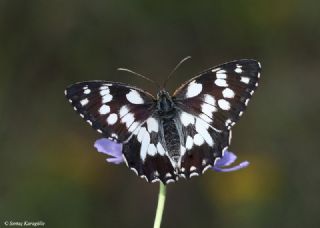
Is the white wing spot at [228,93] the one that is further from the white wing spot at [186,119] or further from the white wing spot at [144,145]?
the white wing spot at [144,145]

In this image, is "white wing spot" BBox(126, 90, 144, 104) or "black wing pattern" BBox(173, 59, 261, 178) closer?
"black wing pattern" BBox(173, 59, 261, 178)

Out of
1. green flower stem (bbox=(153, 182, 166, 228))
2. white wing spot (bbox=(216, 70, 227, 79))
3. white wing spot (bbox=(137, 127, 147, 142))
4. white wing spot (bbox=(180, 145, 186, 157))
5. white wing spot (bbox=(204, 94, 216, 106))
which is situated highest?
white wing spot (bbox=(216, 70, 227, 79))

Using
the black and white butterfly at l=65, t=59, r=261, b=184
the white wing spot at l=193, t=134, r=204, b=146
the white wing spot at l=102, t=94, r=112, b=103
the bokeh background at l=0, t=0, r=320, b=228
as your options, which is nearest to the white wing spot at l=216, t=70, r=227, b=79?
the black and white butterfly at l=65, t=59, r=261, b=184

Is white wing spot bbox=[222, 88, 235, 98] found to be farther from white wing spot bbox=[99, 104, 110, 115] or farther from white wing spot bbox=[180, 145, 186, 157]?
white wing spot bbox=[99, 104, 110, 115]

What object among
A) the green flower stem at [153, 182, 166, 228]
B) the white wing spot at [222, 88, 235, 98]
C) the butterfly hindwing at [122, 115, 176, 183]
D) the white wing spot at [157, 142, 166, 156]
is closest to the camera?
the green flower stem at [153, 182, 166, 228]

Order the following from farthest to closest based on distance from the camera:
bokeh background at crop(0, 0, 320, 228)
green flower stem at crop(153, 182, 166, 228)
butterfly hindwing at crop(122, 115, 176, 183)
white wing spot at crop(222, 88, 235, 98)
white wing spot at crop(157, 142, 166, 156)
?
bokeh background at crop(0, 0, 320, 228)
white wing spot at crop(222, 88, 235, 98)
white wing spot at crop(157, 142, 166, 156)
butterfly hindwing at crop(122, 115, 176, 183)
green flower stem at crop(153, 182, 166, 228)
